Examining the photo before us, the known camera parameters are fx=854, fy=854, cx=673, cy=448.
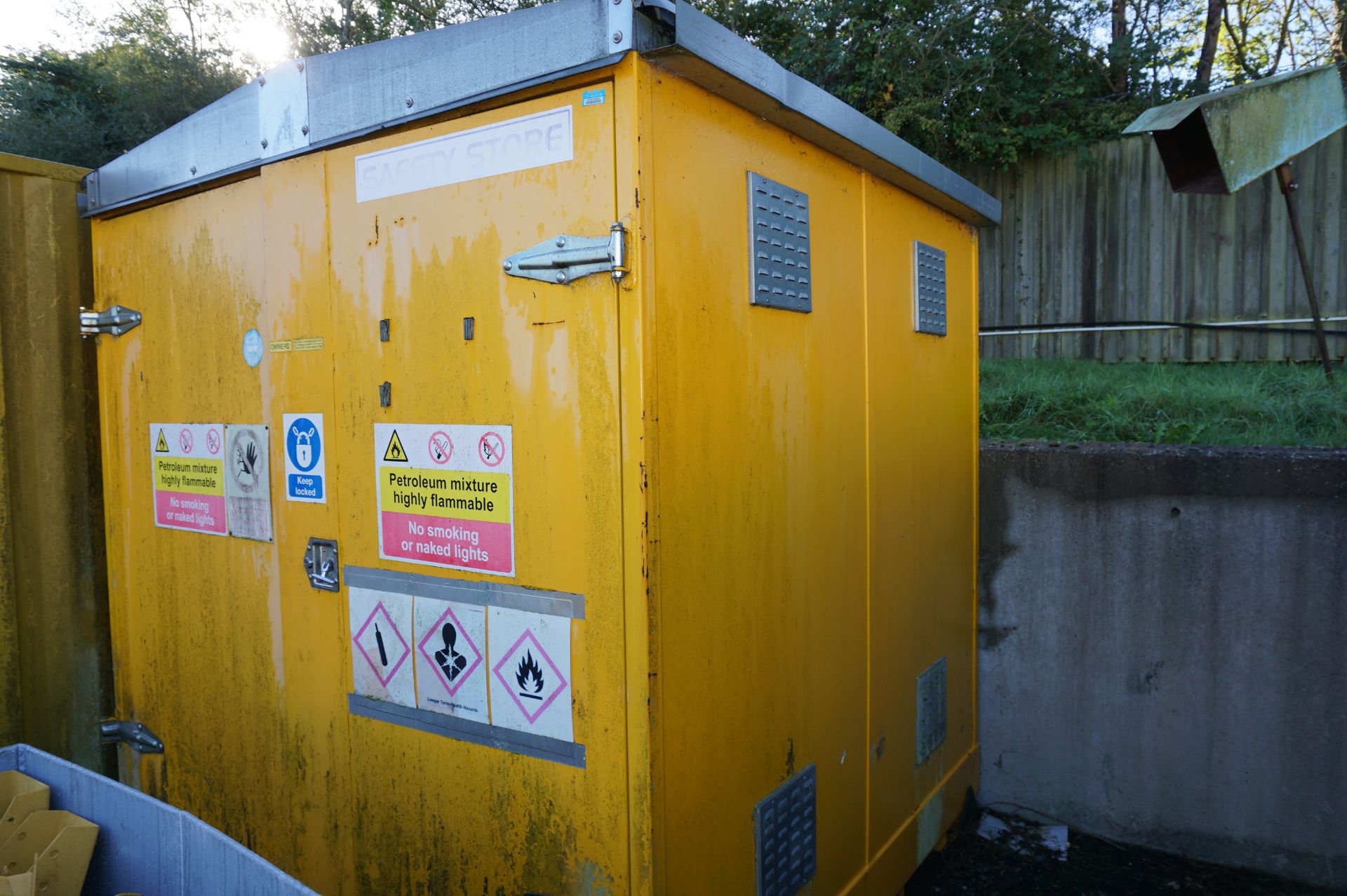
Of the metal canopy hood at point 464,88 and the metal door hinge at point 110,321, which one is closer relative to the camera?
the metal canopy hood at point 464,88

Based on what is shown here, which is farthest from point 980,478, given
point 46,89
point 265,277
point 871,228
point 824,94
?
point 46,89

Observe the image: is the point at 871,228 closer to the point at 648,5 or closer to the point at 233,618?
the point at 648,5

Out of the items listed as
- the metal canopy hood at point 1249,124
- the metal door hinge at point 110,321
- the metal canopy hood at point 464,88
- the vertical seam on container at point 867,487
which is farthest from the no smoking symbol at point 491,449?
the metal canopy hood at point 1249,124

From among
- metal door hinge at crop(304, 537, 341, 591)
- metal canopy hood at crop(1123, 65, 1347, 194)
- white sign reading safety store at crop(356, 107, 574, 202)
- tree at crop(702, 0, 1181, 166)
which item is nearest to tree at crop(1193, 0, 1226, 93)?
tree at crop(702, 0, 1181, 166)

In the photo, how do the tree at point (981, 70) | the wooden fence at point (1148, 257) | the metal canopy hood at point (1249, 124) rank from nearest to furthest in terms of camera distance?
1. the metal canopy hood at point (1249, 124)
2. the wooden fence at point (1148, 257)
3. the tree at point (981, 70)

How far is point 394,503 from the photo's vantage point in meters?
2.17

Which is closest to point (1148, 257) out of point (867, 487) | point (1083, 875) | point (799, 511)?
point (1083, 875)

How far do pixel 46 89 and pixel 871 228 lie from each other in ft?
27.4

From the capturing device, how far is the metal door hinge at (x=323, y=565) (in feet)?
7.58

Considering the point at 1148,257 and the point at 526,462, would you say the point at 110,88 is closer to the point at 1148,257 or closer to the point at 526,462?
the point at 526,462

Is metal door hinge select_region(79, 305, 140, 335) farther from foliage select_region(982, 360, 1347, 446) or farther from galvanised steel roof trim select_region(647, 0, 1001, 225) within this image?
foliage select_region(982, 360, 1347, 446)

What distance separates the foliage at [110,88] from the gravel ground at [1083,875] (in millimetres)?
8296

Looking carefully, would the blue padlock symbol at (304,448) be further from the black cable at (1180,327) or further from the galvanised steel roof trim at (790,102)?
the black cable at (1180,327)

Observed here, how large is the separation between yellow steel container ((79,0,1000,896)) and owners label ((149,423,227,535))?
0.05 feet
